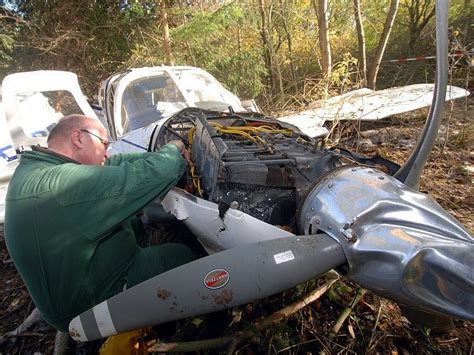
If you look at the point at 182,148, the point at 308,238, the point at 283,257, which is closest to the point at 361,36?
the point at 182,148

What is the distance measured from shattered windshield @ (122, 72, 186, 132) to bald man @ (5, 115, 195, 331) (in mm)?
2219

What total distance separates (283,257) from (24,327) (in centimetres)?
242

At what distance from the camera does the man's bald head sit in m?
2.06

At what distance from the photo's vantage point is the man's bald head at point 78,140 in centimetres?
206

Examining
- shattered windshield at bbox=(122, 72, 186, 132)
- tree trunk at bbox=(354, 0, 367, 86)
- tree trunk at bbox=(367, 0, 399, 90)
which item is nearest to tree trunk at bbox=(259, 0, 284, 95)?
tree trunk at bbox=(354, 0, 367, 86)

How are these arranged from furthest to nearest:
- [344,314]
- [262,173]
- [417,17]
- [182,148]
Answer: [417,17] < [182,148] < [344,314] < [262,173]

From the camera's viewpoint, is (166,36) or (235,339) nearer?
(235,339)

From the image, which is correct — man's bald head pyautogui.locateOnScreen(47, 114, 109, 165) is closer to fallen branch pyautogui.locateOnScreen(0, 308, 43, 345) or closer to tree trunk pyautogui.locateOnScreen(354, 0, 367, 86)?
fallen branch pyautogui.locateOnScreen(0, 308, 43, 345)

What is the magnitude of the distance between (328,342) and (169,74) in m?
3.96

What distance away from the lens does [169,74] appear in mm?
4789

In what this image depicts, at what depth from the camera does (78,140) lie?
2082mm

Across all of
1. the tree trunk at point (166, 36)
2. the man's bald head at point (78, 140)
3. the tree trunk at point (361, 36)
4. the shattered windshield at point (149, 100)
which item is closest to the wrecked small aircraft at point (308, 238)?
the man's bald head at point (78, 140)

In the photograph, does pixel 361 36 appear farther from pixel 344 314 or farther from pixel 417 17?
pixel 344 314

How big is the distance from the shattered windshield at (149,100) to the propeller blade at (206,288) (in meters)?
3.05
